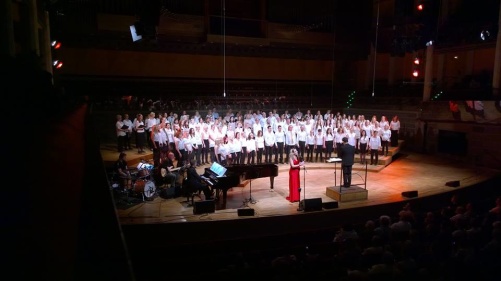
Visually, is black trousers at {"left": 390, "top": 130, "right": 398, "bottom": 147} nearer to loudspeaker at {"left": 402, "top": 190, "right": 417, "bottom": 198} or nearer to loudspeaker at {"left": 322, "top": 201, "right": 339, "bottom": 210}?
loudspeaker at {"left": 402, "top": 190, "right": 417, "bottom": 198}

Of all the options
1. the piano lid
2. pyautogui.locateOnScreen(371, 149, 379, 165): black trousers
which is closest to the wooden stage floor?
pyautogui.locateOnScreen(371, 149, 379, 165): black trousers

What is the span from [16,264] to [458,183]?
12.2 meters

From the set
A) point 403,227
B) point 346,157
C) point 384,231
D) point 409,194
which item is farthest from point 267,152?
point 384,231

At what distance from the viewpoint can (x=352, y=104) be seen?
851 inches

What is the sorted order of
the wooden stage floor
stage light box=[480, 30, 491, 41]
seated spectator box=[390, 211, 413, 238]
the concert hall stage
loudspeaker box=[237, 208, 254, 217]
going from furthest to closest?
stage light box=[480, 30, 491, 41] → the wooden stage floor → loudspeaker box=[237, 208, 254, 217] → the concert hall stage → seated spectator box=[390, 211, 413, 238]

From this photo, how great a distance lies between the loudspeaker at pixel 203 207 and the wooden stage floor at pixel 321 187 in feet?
0.29

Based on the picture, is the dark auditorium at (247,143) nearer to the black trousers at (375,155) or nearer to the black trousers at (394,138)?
the black trousers at (394,138)

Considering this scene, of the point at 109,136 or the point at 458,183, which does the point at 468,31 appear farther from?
the point at 109,136

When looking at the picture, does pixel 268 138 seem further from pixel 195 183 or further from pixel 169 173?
pixel 195 183

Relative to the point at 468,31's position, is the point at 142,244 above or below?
below

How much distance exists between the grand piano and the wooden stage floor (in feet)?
1.82

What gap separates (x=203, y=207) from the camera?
27.3 ft

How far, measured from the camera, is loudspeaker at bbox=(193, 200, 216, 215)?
8.27 metres

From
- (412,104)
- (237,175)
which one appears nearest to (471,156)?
(412,104)
